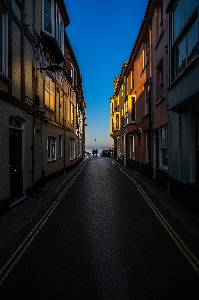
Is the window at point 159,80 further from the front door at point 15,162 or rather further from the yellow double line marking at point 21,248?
the yellow double line marking at point 21,248

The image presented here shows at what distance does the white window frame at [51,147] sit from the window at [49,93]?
6.74ft

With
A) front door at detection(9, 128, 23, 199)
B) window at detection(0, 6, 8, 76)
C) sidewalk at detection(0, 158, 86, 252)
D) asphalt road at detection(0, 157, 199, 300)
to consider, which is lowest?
asphalt road at detection(0, 157, 199, 300)

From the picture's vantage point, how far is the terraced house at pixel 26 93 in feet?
25.7

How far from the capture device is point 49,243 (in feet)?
17.4

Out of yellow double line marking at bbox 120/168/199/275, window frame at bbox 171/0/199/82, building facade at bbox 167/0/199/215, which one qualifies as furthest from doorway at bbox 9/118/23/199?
window frame at bbox 171/0/199/82

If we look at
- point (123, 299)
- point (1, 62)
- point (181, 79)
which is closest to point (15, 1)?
point (1, 62)

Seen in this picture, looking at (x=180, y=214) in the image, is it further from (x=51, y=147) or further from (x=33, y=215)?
(x=51, y=147)

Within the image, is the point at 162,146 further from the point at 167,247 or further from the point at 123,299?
the point at 123,299

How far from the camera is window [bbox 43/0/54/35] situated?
512 inches

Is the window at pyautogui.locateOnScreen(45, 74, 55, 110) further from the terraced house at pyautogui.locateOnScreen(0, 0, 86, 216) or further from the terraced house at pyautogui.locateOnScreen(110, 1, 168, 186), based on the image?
the terraced house at pyautogui.locateOnScreen(110, 1, 168, 186)

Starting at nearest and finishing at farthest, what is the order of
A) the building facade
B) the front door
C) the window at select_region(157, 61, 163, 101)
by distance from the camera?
the building facade < the front door < the window at select_region(157, 61, 163, 101)

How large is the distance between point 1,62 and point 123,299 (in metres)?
7.60

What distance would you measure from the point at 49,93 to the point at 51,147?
3.43m

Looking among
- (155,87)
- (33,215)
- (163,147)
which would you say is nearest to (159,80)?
(155,87)
